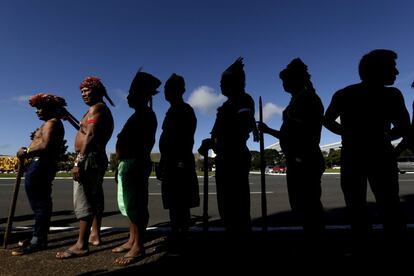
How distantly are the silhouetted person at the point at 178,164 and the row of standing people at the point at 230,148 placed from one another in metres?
0.01

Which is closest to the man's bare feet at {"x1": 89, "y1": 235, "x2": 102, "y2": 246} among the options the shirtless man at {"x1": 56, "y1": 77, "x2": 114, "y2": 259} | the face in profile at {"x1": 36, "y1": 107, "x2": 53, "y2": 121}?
the shirtless man at {"x1": 56, "y1": 77, "x2": 114, "y2": 259}

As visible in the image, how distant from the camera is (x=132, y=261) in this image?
2.99 m

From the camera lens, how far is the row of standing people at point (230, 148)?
2.63 meters

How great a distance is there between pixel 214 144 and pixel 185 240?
1.20 meters

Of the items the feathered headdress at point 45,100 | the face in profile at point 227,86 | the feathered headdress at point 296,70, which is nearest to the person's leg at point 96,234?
the feathered headdress at point 45,100

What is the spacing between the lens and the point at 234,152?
9.80 ft

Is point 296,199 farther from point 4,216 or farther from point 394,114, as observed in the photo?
point 4,216

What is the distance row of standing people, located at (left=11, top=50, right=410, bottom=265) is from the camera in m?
2.63

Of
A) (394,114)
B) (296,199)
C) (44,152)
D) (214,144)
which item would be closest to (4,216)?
(44,152)

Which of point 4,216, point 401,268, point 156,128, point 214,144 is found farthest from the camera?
point 4,216

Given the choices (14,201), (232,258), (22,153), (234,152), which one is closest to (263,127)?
(234,152)

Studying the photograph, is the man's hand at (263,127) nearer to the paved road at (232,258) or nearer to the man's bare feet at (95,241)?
the paved road at (232,258)

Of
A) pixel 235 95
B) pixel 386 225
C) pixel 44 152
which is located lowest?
pixel 386 225

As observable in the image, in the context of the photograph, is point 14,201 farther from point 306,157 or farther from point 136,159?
point 306,157
